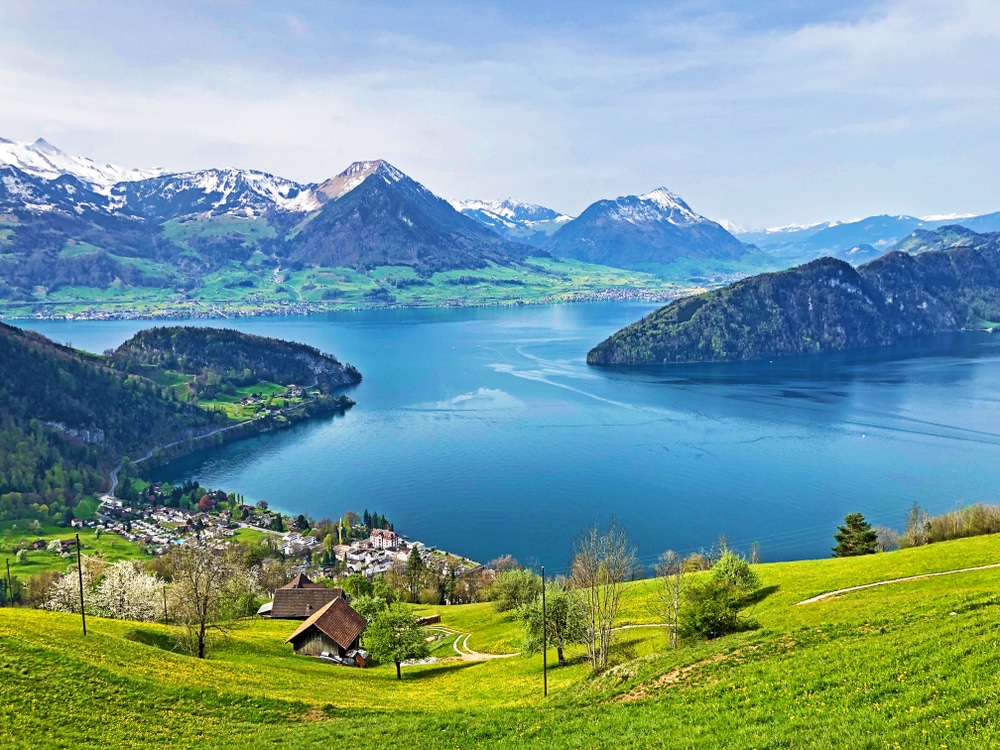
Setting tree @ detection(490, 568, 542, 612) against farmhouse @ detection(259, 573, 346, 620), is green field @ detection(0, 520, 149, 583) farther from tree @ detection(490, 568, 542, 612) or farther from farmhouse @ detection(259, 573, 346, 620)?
tree @ detection(490, 568, 542, 612)

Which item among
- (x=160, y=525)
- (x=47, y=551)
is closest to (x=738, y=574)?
(x=160, y=525)

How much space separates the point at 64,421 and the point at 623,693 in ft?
606

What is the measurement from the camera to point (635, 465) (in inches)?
5064

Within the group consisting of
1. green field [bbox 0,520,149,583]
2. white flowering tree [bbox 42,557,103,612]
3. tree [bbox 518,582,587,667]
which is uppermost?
tree [bbox 518,582,587,667]

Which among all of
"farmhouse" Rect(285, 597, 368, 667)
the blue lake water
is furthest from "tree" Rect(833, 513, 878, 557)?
"farmhouse" Rect(285, 597, 368, 667)

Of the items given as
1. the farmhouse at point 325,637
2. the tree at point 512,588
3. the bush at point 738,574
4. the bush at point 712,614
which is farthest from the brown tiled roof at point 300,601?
the bush at point 712,614

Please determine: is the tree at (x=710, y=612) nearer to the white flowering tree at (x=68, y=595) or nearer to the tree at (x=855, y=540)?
the tree at (x=855, y=540)

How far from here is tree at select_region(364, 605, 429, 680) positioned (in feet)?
129

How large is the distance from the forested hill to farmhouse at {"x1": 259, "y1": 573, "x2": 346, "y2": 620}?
9374cm

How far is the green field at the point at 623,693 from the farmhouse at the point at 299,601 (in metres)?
24.8

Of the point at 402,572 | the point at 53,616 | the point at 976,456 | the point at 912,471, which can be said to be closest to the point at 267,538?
the point at 402,572

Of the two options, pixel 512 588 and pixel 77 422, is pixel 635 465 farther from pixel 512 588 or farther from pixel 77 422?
pixel 77 422

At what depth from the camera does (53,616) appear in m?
31.3

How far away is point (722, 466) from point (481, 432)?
5843 cm
